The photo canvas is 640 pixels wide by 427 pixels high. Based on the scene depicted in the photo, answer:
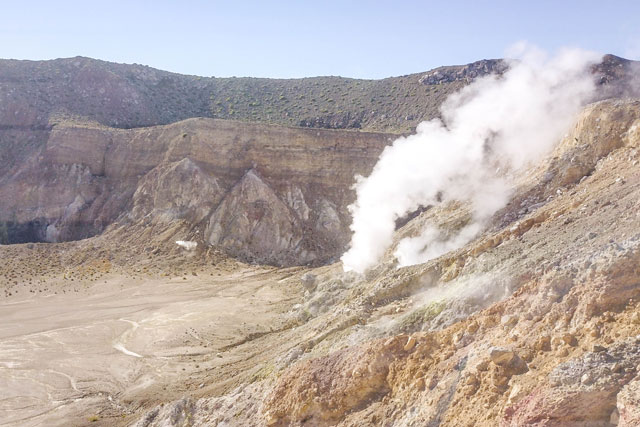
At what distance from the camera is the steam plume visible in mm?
21750

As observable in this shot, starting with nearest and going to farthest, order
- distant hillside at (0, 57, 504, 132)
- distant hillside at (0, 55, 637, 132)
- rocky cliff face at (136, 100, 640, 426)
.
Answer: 1. rocky cliff face at (136, 100, 640, 426)
2. distant hillside at (0, 55, 637, 132)
3. distant hillside at (0, 57, 504, 132)

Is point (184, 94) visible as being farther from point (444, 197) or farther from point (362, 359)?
point (362, 359)

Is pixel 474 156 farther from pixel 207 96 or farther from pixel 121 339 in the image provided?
pixel 207 96

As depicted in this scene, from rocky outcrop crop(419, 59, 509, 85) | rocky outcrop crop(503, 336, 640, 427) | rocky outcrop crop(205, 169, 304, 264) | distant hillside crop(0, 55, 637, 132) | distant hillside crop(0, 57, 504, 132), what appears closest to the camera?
rocky outcrop crop(503, 336, 640, 427)

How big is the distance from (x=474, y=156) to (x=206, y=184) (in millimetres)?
22840

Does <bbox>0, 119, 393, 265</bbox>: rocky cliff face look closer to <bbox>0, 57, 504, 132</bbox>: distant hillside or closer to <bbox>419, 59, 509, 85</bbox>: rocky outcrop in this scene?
<bbox>0, 57, 504, 132</bbox>: distant hillside

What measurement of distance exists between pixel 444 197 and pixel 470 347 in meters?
19.1

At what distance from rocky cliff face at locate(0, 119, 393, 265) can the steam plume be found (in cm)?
792

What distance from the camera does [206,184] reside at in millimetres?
42812

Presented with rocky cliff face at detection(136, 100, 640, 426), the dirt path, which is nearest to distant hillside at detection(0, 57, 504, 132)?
the dirt path

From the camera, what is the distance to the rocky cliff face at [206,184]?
40344 millimetres

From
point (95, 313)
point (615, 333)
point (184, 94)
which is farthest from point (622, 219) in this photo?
point (184, 94)

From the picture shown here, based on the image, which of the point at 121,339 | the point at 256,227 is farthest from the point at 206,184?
the point at 121,339

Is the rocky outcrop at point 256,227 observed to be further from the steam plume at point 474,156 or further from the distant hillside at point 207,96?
the distant hillside at point 207,96
